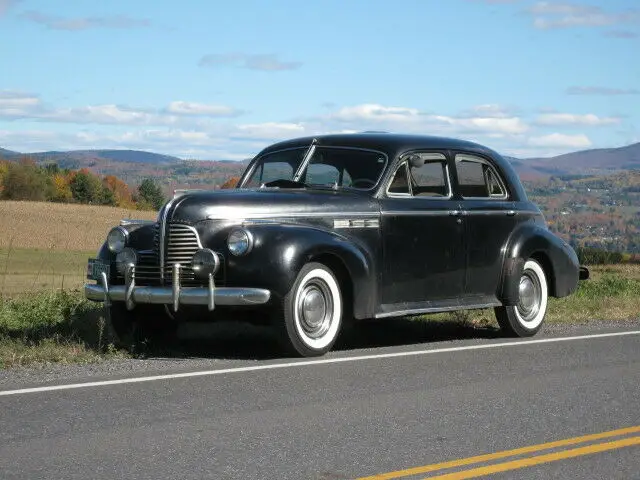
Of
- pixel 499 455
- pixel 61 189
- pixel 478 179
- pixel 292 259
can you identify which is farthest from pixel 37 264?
pixel 61 189

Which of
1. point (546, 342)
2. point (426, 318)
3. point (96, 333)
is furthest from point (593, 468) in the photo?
point (426, 318)

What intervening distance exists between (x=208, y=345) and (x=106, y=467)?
544cm

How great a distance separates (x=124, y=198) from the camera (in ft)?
457

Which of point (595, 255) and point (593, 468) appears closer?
point (593, 468)

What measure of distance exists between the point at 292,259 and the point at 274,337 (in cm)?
96

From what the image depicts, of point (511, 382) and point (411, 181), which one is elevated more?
point (411, 181)

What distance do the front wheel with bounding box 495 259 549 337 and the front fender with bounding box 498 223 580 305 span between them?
12 cm

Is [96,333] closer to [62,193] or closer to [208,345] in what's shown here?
[208,345]

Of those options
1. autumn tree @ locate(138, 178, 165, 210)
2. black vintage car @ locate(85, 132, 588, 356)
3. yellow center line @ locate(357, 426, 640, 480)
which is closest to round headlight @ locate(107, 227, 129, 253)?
black vintage car @ locate(85, 132, 588, 356)

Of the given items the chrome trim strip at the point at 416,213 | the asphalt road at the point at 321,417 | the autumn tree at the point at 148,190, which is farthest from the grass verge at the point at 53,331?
the autumn tree at the point at 148,190

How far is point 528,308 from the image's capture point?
41.9 ft

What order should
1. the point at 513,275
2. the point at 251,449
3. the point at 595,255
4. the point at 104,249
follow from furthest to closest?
the point at 595,255, the point at 513,275, the point at 104,249, the point at 251,449

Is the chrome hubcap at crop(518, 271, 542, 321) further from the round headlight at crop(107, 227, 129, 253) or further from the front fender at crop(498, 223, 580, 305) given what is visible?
the round headlight at crop(107, 227, 129, 253)

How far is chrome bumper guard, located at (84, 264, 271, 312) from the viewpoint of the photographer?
993 centimetres
